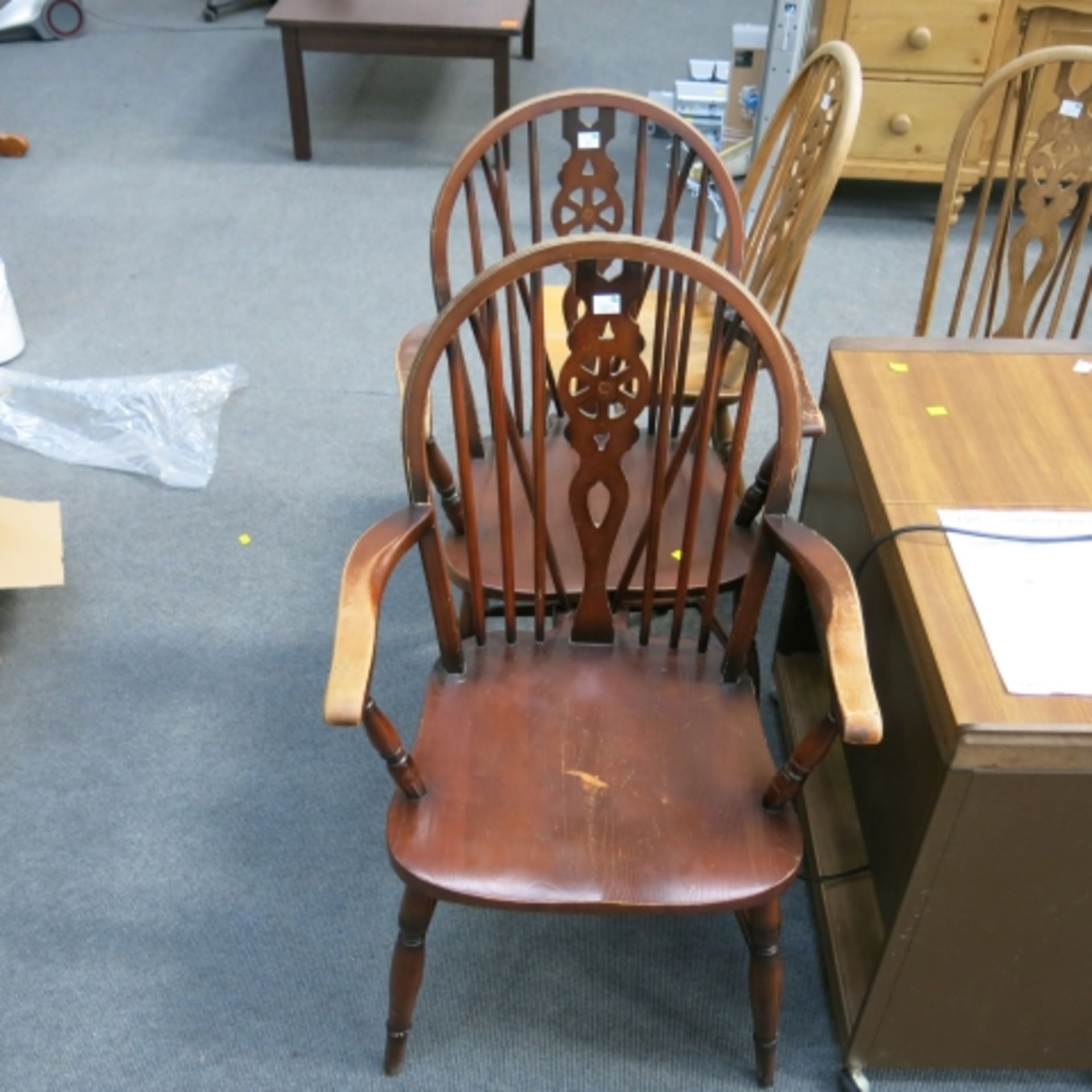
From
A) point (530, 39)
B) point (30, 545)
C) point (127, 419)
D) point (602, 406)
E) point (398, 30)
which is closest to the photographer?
point (602, 406)

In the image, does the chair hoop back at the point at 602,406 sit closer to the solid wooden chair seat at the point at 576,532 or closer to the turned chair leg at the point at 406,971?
the solid wooden chair seat at the point at 576,532

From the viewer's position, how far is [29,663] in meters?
1.81

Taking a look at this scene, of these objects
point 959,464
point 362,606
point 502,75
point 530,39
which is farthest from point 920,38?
point 362,606

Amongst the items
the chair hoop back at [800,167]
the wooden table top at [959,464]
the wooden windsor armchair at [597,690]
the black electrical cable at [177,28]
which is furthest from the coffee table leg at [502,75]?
the wooden windsor armchair at [597,690]

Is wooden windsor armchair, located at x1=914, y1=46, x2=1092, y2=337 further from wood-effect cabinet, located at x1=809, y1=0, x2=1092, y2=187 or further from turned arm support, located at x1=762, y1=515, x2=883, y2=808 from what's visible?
wood-effect cabinet, located at x1=809, y1=0, x2=1092, y2=187

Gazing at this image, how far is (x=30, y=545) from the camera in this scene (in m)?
1.88

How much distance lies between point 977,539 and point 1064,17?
7.40 ft

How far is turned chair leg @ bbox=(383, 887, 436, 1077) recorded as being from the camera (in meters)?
1.16

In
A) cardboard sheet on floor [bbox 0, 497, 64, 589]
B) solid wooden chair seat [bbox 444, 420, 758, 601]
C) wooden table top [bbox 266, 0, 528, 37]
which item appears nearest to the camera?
solid wooden chair seat [bbox 444, 420, 758, 601]

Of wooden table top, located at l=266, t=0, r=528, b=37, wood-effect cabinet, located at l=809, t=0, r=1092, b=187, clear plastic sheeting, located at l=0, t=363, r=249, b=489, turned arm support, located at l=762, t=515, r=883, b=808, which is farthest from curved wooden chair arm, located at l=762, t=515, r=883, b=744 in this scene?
wooden table top, located at l=266, t=0, r=528, b=37

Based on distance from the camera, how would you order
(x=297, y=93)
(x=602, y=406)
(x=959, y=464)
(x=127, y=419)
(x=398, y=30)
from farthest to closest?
(x=297, y=93), (x=398, y=30), (x=127, y=419), (x=959, y=464), (x=602, y=406)

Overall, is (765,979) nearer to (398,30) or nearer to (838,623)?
(838,623)

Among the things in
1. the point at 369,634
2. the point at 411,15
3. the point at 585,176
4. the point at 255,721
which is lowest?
the point at 255,721

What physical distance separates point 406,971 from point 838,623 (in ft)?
2.03
